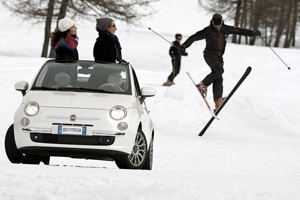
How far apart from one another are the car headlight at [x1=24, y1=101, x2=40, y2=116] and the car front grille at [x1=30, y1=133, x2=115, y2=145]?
0.24 m

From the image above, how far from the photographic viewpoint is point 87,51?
136ft

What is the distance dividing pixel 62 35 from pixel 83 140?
2.94m

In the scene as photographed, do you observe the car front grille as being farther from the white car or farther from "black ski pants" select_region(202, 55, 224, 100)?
"black ski pants" select_region(202, 55, 224, 100)

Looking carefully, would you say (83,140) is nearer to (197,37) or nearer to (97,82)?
(97,82)

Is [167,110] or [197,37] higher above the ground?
[197,37]

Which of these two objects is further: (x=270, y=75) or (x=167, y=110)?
(x=270, y=75)

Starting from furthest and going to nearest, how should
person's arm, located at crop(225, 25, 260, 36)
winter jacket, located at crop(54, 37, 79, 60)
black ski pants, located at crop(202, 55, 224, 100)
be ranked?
black ski pants, located at crop(202, 55, 224, 100) → person's arm, located at crop(225, 25, 260, 36) → winter jacket, located at crop(54, 37, 79, 60)

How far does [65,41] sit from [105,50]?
2.38ft

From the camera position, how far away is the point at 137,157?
24.3 feet

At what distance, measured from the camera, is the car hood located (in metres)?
7.12

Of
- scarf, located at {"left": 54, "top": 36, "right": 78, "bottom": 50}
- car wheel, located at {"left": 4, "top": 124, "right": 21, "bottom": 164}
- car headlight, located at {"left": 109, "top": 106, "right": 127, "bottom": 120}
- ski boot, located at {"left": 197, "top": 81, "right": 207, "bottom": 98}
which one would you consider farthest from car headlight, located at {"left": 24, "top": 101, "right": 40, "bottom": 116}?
ski boot, located at {"left": 197, "top": 81, "right": 207, "bottom": 98}

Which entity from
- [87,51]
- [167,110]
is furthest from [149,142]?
[87,51]

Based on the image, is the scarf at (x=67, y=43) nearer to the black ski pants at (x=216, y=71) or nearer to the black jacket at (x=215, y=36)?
the black jacket at (x=215, y=36)

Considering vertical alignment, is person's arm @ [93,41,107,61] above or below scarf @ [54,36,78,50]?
below
